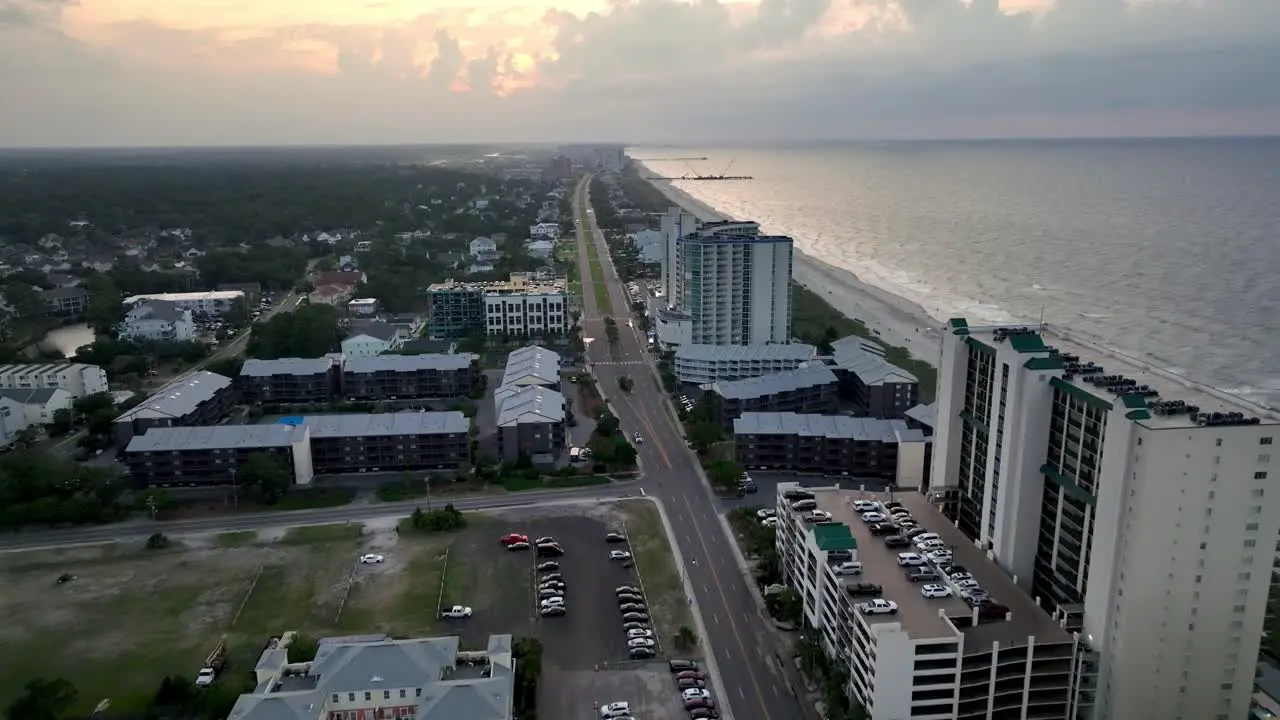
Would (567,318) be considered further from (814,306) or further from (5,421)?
(5,421)

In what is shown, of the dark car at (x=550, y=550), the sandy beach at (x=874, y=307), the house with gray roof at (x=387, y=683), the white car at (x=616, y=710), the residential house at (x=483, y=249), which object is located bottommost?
the white car at (x=616, y=710)

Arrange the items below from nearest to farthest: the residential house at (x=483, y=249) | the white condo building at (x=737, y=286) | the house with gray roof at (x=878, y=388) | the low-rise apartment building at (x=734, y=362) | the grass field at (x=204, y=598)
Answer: the grass field at (x=204, y=598) → the house with gray roof at (x=878, y=388) → the low-rise apartment building at (x=734, y=362) → the white condo building at (x=737, y=286) → the residential house at (x=483, y=249)

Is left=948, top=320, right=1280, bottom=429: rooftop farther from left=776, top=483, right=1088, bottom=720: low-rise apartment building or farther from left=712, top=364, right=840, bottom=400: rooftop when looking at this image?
left=712, top=364, right=840, bottom=400: rooftop

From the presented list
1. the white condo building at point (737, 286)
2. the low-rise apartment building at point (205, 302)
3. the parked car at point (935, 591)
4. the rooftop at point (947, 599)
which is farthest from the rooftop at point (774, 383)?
the low-rise apartment building at point (205, 302)

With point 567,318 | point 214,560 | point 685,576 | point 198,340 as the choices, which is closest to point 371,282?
point 198,340

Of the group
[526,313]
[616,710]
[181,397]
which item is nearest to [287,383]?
[181,397]

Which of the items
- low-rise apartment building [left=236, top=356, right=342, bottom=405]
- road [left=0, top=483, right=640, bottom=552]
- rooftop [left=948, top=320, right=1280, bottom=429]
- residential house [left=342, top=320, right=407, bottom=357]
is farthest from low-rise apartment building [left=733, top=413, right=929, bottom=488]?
residential house [left=342, top=320, right=407, bottom=357]

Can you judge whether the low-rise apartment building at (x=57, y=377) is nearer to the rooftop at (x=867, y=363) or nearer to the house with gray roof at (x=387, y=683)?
the house with gray roof at (x=387, y=683)
